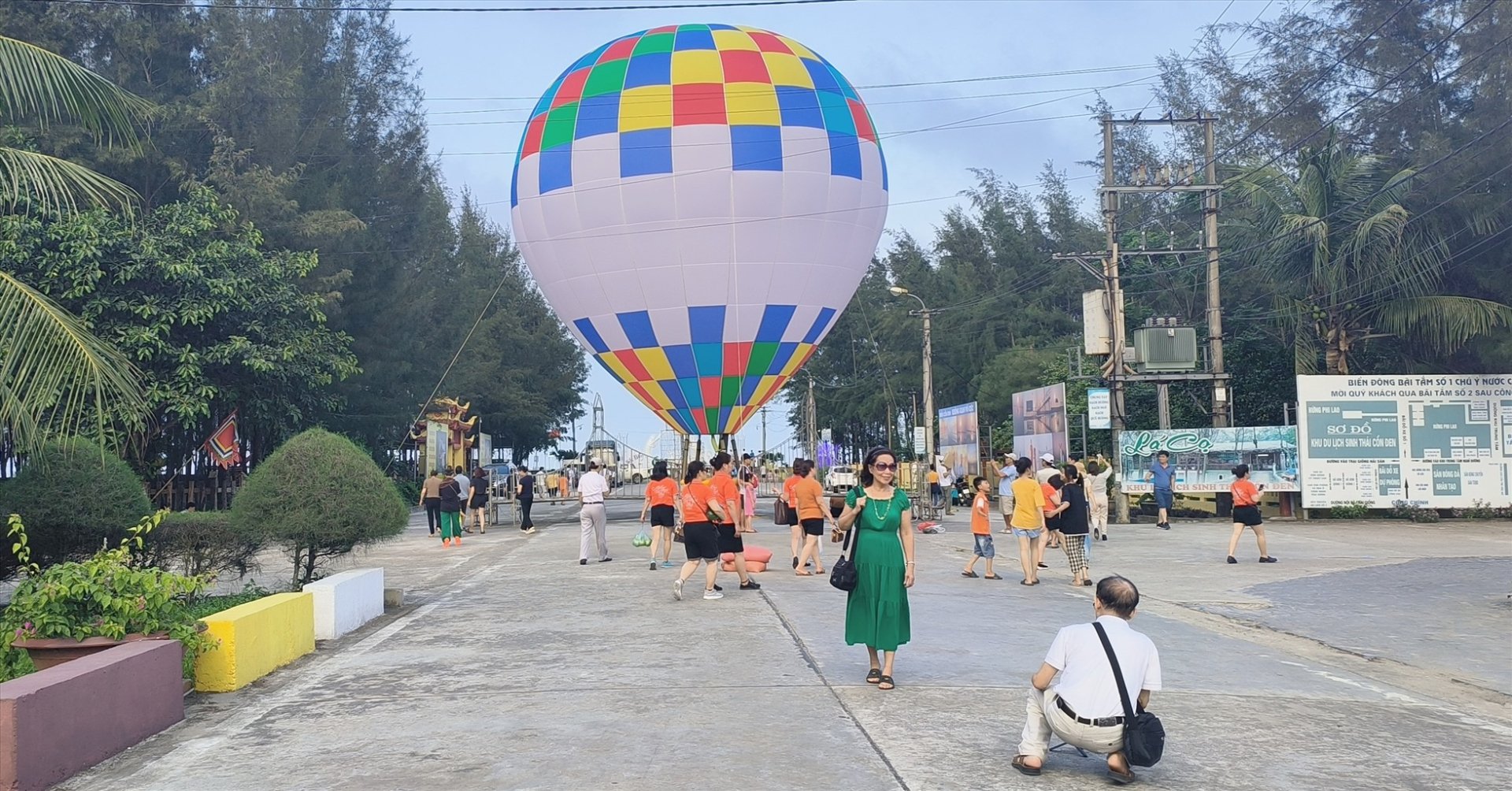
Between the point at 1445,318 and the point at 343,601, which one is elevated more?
the point at 1445,318

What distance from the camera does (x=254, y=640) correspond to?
878 centimetres

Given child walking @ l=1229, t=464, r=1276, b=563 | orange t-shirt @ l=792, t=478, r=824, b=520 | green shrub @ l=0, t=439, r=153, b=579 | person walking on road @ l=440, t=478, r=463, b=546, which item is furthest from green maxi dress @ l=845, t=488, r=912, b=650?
person walking on road @ l=440, t=478, r=463, b=546

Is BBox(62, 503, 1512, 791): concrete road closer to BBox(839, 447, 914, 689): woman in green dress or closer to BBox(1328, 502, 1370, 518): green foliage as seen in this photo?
BBox(839, 447, 914, 689): woman in green dress

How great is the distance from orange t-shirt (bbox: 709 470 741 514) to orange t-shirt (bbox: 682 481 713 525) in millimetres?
100

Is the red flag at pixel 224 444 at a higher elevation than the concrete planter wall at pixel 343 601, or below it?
higher

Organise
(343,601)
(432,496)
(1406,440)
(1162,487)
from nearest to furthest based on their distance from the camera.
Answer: (343,601) < (432,496) < (1162,487) < (1406,440)

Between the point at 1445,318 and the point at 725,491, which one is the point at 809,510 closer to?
the point at 725,491

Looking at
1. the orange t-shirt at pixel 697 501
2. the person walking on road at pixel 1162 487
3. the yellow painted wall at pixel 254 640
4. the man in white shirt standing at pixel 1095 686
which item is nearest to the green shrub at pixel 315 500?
the yellow painted wall at pixel 254 640

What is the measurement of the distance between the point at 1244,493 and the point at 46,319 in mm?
14461

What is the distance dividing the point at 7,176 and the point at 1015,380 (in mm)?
41166

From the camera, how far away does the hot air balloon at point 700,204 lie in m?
25.4

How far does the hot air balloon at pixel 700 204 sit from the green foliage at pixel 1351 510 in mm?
11643

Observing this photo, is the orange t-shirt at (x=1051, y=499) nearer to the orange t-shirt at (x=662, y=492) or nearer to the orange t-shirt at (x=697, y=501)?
the orange t-shirt at (x=697, y=501)

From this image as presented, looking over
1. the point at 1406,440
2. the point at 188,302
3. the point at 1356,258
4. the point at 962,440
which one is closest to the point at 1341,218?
the point at 1356,258
